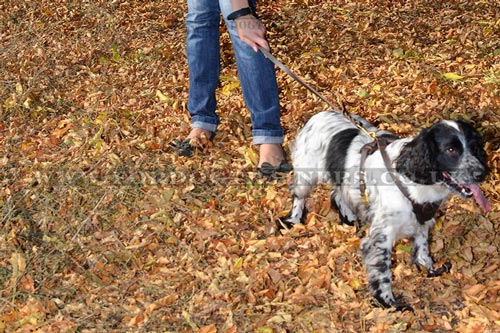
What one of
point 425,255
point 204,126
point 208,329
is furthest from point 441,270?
point 204,126

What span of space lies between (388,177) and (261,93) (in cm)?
182

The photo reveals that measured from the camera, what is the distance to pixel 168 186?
570 centimetres

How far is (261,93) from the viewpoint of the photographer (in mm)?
5520

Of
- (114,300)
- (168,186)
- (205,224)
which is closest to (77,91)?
(168,186)

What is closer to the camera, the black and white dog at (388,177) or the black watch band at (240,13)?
the black and white dog at (388,177)

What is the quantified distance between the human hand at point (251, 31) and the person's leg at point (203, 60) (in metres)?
0.80

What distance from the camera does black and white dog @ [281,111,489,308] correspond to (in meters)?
3.78

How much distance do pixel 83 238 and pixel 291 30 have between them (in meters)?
A: 4.97

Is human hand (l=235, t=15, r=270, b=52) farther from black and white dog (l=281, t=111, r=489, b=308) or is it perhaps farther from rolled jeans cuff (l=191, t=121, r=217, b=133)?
rolled jeans cuff (l=191, t=121, r=217, b=133)

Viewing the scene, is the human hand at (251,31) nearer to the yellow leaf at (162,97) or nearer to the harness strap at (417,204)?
the harness strap at (417,204)

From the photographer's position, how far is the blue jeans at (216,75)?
17.7ft

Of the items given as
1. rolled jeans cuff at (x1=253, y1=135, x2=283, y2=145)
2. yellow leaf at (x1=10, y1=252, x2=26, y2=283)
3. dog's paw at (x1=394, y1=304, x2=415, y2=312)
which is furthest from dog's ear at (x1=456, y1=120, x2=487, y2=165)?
yellow leaf at (x1=10, y1=252, x2=26, y2=283)

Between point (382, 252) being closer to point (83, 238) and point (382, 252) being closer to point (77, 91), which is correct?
point (83, 238)

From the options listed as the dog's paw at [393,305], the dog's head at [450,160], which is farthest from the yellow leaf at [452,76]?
the dog's paw at [393,305]
